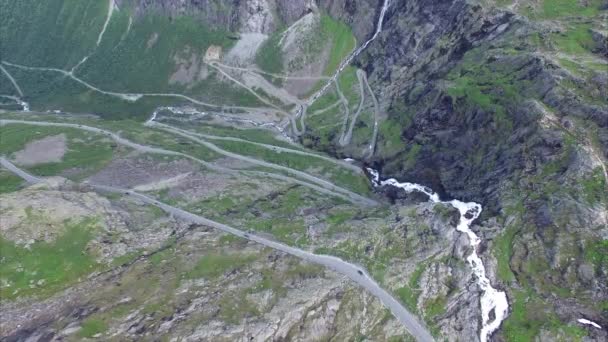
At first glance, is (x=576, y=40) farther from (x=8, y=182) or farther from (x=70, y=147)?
(x=8, y=182)

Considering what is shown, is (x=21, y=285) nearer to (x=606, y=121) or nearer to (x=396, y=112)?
(x=396, y=112)

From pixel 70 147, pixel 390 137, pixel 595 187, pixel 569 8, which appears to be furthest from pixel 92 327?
pixel 569 8

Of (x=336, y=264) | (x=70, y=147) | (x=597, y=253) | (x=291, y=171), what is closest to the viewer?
(x=597, y=253)

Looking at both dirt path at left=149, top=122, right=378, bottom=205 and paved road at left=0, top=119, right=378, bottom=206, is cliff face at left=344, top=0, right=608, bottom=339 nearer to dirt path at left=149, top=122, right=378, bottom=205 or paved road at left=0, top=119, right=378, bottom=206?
dirt path at left=149, top=122, right=378, bottom=205

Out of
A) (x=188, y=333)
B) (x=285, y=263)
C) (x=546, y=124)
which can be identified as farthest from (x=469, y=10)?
(x=188, y=333)

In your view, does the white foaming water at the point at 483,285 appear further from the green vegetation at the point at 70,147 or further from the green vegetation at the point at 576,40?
the green vegetation at the point at 70,147

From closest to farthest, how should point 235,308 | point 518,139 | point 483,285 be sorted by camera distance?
point 235,308 < point 483,285 < point 518,139

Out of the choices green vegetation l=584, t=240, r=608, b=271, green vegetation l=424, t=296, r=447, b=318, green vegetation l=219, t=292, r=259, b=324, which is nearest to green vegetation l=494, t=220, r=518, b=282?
green vegetation l=424, t=296, r=447, b=318
